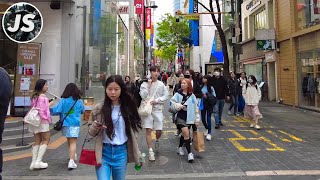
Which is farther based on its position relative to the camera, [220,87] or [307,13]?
[307,13]

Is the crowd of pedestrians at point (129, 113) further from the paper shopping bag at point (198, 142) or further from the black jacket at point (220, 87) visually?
the paper shopping bag at point (198, 142)

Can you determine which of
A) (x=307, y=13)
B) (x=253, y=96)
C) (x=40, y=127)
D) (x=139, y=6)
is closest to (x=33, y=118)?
(x=40, y=127)

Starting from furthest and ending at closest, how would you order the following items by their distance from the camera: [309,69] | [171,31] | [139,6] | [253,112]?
[171,31], [139,6], [309,69], [253,112]

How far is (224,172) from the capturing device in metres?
6.14

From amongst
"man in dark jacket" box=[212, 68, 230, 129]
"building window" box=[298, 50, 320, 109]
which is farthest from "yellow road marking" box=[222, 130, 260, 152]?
"building window" box=[298, 50, 320, 109]

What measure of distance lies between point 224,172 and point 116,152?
318 cm

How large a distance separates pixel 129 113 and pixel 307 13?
15.4 metres

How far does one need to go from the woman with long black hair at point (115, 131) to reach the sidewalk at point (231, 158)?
8.08ft

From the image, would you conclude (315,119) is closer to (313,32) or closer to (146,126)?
(313,32)

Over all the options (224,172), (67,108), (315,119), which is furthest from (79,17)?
(315,119)

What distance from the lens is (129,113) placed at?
11.8ft

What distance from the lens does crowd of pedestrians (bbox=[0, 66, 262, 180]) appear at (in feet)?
11.6

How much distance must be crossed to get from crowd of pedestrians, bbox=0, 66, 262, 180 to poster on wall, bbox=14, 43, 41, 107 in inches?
131
